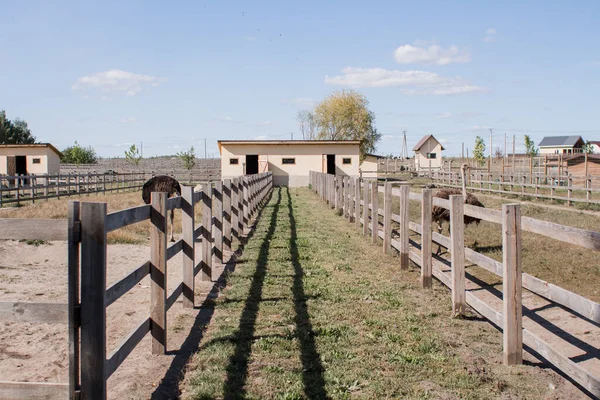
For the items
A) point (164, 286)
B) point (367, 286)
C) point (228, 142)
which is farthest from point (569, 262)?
point (228, 142)

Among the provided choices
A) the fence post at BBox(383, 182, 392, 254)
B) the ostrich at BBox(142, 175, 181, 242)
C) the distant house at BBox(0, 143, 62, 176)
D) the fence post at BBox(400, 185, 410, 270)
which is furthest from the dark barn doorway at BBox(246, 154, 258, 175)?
the fence post at BBox(400, 185, 410, 270)

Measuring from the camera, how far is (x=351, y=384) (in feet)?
13.0

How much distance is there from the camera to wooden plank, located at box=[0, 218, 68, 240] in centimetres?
322

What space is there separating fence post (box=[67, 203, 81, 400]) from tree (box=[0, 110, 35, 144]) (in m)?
74.6

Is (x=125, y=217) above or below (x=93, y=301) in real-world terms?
above

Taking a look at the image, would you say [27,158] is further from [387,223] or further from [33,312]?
[33,312]

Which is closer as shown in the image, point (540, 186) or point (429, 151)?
point (540, 186)

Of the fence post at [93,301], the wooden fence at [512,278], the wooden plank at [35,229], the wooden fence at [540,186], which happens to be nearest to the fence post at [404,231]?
the wooden fence at [512,278]

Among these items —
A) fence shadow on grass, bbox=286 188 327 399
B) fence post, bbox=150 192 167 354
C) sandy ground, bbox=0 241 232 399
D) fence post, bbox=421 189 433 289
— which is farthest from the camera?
fence post, bbox=421 189 433 289

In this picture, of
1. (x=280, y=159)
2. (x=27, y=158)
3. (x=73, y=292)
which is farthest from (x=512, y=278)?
(x=27, y=158)

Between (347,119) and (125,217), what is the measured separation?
57.7 meters

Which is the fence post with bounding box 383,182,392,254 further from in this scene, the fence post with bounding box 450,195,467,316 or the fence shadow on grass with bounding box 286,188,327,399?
the fence post with bounding box 450,195,467,316

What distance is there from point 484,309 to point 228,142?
3476 centimetres

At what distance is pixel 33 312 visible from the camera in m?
3.15
